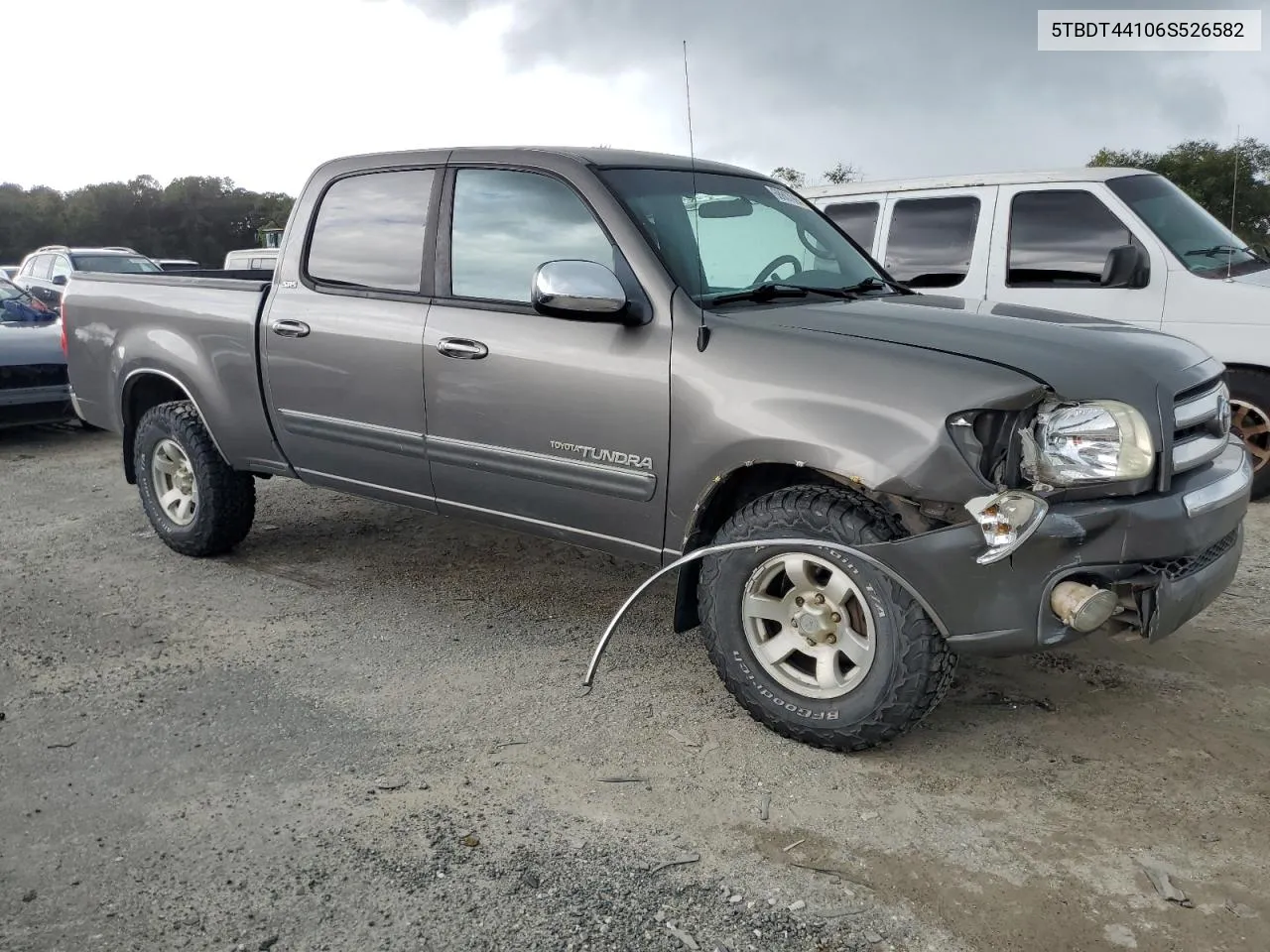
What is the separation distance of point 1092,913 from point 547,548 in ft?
10.9

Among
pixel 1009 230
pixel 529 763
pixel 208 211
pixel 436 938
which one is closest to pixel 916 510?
pixel 529 763

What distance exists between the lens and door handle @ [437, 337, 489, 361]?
3.76 m

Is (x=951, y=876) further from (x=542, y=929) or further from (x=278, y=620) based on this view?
(x=278, y=620)

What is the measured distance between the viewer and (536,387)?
361cm

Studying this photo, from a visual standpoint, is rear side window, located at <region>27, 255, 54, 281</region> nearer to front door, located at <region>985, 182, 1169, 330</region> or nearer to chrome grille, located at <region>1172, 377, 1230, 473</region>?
front door, located at <region>985, 182, 1169, 330</region>

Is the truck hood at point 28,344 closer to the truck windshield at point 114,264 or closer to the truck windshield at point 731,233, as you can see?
the truck windshield at point 731,233

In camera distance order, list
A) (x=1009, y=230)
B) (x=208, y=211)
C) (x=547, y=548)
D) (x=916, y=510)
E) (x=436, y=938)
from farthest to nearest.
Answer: (x=208, y=211) < (x=1009, y=230) < (x=547, y=548) < (x=916, y=510) < (x=436, y=938)

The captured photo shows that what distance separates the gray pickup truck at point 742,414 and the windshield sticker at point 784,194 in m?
0.02

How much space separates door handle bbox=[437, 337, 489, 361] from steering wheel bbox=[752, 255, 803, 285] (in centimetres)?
100

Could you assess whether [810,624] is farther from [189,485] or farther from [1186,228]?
[1186,228]

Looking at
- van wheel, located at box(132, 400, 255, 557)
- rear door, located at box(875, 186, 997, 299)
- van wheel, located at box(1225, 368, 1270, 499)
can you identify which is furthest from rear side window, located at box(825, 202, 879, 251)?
van wheel, located at box(132, 400, 255, 557)

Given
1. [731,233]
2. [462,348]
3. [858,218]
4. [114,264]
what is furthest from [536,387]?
[114,264]

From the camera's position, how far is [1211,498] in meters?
2.97

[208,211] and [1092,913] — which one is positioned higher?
[208,211]
